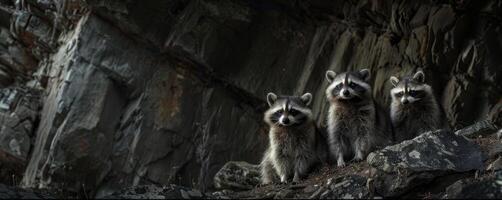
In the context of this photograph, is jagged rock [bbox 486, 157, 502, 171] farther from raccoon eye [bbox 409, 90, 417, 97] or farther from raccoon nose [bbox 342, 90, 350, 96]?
raccoon nose [bbox 342, 90, 350, 96]

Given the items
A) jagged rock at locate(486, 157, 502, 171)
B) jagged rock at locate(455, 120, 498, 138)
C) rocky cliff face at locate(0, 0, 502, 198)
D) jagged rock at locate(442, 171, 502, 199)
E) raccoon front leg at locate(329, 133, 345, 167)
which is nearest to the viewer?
jagged rock at locate(442, 171, 502, 199)

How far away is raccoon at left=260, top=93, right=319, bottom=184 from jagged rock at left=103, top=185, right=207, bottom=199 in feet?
6.42

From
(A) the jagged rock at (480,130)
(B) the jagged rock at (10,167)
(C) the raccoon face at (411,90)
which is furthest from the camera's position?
(B) the jagged rock at (10,167)

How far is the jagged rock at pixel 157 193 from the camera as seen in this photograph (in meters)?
6.93

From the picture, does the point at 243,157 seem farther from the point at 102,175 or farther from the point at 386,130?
the point at 386,130

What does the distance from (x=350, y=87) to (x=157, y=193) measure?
331cm

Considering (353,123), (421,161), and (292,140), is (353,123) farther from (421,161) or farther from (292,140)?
(421,161)

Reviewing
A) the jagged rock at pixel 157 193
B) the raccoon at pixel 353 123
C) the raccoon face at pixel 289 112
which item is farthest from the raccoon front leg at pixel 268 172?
the jagged rock at pixel 157 193

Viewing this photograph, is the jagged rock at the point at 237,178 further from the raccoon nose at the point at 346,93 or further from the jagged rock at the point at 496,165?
the jagged rock at the point at 496,165

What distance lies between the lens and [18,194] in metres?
6.79

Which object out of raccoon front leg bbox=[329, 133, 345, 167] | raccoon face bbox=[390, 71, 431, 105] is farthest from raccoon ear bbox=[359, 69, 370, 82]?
raccoon front leg bbox=[329, 133, 345, 167]

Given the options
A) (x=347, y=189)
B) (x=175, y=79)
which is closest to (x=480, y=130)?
(x=347, y=189)

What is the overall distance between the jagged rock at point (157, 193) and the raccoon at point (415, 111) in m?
3.40

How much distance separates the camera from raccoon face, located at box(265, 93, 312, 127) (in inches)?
351
